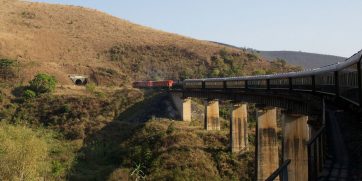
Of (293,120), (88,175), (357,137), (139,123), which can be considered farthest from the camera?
(139,123)

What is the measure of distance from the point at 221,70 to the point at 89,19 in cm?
7247

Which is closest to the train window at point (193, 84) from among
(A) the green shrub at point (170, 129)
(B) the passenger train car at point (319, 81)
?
(B) the passenger train car at point (319, 81)

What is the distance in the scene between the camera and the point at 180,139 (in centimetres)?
5350

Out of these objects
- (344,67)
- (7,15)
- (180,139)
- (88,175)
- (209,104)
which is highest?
(7,15)

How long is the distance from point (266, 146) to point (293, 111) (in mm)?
8682

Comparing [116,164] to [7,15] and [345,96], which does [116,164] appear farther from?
[7,15]

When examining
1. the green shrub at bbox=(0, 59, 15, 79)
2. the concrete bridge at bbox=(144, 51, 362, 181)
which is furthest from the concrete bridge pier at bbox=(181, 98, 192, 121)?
the green shrub at bbox=(0, 59, 15, 79)

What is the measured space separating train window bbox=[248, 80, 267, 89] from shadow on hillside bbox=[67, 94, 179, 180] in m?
17.4

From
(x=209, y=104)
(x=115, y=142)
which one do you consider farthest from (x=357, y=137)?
(x=115, y=142)

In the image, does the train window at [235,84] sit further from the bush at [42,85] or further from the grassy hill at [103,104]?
the bush at [42,85]

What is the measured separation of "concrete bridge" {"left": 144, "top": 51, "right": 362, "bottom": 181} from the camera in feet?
41.6

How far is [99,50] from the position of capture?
12875 centimetres

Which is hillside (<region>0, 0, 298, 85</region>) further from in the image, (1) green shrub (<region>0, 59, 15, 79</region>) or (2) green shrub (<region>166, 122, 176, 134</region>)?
(2) green shrub (<region>166, 122, 176, 134</region>)

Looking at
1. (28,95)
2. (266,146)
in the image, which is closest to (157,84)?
(28,95)
